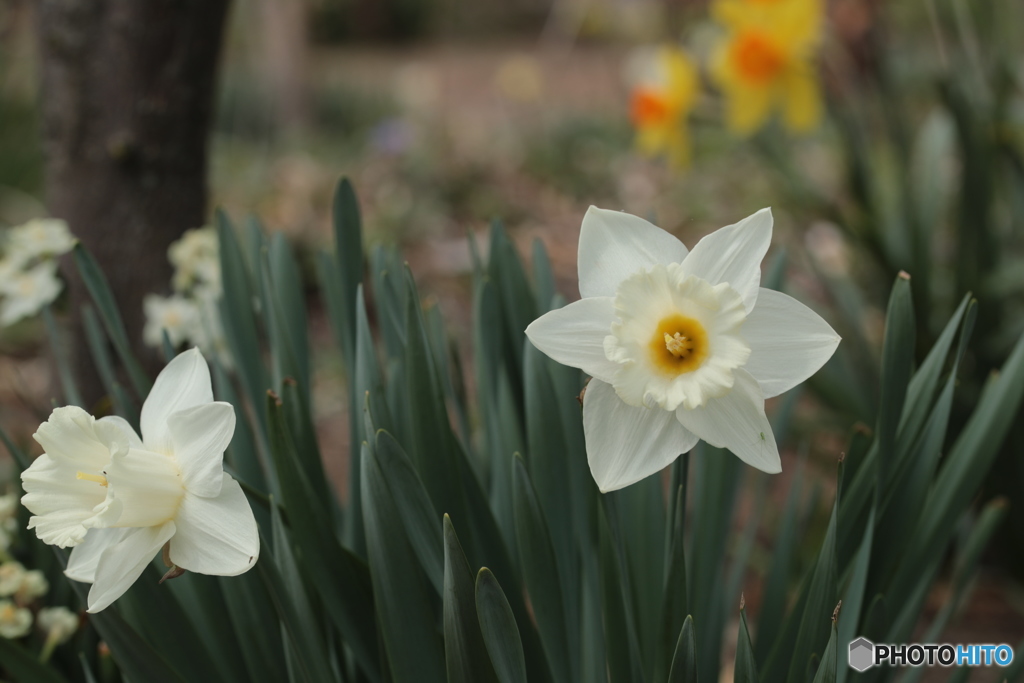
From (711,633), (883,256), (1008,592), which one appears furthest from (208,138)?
(1008,592)

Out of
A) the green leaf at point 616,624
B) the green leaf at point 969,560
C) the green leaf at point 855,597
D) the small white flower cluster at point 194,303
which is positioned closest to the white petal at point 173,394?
the green leaf at point 616,624

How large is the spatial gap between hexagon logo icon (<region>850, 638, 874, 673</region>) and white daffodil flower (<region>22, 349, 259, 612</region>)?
1.84ft

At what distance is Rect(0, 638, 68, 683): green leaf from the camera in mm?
644

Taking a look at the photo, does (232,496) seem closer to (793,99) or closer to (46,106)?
(46,106)

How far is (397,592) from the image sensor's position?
609 mm

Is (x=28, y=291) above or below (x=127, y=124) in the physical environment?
below

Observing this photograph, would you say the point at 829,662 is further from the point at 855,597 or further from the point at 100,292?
the point at 100,292

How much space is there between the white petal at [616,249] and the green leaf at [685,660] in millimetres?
245

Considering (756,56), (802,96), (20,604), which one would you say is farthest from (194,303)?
(802,96)

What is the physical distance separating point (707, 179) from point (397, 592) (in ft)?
14.3

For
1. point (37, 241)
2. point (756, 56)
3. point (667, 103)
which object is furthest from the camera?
point (667, 103)

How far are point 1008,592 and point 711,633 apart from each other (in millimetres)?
1100

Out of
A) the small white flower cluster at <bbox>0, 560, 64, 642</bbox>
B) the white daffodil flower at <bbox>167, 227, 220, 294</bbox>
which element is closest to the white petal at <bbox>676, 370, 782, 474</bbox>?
the small white flower cluster at <bbox>0, 560, 64, 642</bbox>

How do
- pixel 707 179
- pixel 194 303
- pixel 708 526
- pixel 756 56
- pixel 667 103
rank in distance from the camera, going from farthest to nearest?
pixel 707 179 < pixel 667 103 < pixel 756 56 < pixel 194 303 < pixel 708 526
